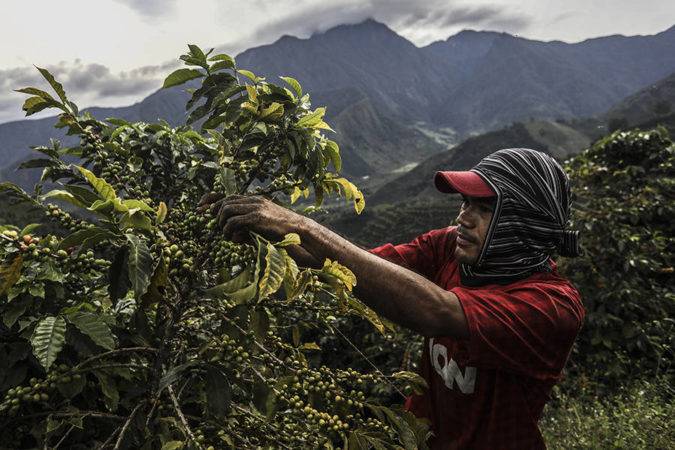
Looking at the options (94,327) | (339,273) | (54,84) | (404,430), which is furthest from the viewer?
(404,430)

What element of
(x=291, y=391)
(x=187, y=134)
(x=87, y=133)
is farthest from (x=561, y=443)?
(x=87, y=133)

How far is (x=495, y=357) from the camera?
218 centimetres

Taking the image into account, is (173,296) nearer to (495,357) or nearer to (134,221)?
(134,221)

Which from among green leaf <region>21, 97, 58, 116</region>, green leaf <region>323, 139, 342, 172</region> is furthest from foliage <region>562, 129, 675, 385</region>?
green leaf <region>21, 97, 58, 116</region>

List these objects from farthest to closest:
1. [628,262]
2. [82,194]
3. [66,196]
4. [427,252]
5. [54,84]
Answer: [628,262]
[427,252]
[54,84]
[82,194]
[66,196]

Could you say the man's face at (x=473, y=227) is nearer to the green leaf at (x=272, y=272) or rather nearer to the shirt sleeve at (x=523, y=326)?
the shirt sleeve at (x=523, y=326)

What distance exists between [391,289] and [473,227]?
0.95m

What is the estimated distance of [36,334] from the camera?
5.97 ft

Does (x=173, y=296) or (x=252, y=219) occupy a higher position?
(x=252, y=219)

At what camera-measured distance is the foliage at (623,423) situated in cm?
525

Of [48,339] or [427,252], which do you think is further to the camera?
[427,252]

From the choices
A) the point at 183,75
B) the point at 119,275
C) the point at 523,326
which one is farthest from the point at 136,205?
the point at 523,326

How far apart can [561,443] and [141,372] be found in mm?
5723

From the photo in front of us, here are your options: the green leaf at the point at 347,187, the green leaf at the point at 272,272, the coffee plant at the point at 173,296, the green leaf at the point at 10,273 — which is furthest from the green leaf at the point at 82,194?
the green leaf at the point at 347,187
